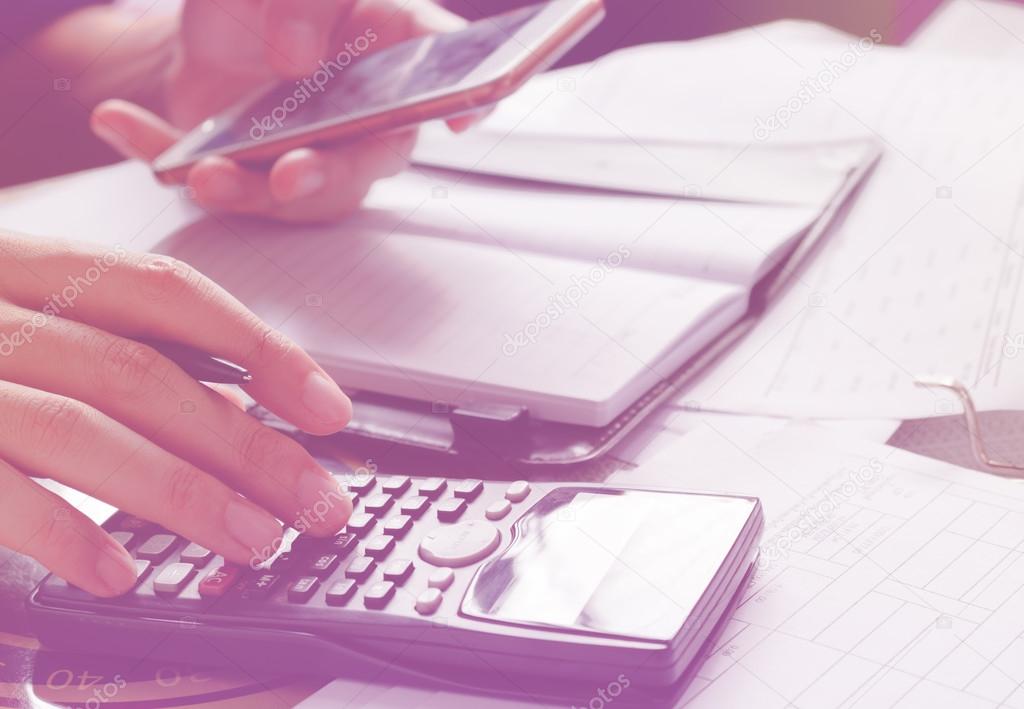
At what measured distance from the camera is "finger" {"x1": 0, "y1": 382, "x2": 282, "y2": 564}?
0.37 metres

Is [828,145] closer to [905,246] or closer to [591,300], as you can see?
[905,246]

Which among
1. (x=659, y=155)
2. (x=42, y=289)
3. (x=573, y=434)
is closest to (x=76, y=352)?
(x=42, y=289)

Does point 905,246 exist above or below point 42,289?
below

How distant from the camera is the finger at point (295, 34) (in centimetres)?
73

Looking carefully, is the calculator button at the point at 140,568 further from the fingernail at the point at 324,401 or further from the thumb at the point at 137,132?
the thumb at the point at 137,132

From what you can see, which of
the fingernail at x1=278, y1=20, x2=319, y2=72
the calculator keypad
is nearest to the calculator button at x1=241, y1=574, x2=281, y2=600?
the calculator keypad

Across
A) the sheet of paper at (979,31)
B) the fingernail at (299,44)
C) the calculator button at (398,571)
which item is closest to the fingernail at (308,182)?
the fingernail at (299,44)

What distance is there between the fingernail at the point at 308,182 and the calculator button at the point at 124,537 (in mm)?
295

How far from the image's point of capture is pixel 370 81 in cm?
67

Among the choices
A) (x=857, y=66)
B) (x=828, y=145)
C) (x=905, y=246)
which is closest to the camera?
(x=905, y=246)

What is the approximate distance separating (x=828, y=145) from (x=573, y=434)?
1.23 feet

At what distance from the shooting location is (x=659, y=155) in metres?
0.72

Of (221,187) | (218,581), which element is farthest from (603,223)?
(218,581)

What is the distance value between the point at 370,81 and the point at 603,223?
0.18 meters
